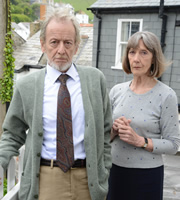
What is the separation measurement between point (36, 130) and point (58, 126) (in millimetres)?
129

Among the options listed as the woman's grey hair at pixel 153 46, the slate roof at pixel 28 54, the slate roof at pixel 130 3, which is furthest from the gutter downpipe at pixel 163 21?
the woman's grey hair at pixel 153 46

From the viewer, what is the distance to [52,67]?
155cm

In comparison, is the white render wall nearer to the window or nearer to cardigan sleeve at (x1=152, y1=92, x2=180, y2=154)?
cardigan sleeve at (x1=152, y1=92, x2=180, y2=154)

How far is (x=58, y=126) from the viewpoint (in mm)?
1459

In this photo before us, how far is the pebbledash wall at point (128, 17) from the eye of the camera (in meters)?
7.86

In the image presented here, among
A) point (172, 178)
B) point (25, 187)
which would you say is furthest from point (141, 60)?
point (172, 178)

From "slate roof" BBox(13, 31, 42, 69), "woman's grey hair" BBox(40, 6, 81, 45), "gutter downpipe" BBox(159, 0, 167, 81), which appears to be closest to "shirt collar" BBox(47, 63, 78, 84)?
"woman's grey hair" BBox(40, 6, 81, 45)

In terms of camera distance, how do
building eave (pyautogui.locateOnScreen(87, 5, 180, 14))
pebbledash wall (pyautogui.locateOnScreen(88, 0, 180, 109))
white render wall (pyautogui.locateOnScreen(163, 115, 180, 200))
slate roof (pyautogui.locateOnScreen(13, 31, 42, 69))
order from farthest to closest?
1. slate roof (pyautogui.locateOnScreen(13, 31, 42, 69))
2. pebbledash wall (pyautogui.locateOnScreen(88, 0, 180, 109))
3. building eave (pyautogui.locateOnScreen(87, 5, 180, 14))
4. white render wall (pyautogui.locateOnScreen(163, 115, 180, 200))

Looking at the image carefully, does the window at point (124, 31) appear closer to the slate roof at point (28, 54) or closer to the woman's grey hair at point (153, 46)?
the slate roof at point (28, 54)

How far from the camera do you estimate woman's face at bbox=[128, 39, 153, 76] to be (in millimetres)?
1818

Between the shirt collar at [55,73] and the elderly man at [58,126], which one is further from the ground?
the shirt collar at [55,73]

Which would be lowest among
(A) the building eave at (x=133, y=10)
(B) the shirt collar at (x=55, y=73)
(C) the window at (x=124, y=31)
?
(B) the shirt collar at (x=55, y=73)

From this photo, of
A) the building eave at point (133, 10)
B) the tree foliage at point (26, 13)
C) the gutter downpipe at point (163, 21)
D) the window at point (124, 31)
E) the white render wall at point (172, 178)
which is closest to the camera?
the white render wall at point (172, 178)

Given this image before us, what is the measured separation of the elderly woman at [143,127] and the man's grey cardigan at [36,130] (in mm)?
276
